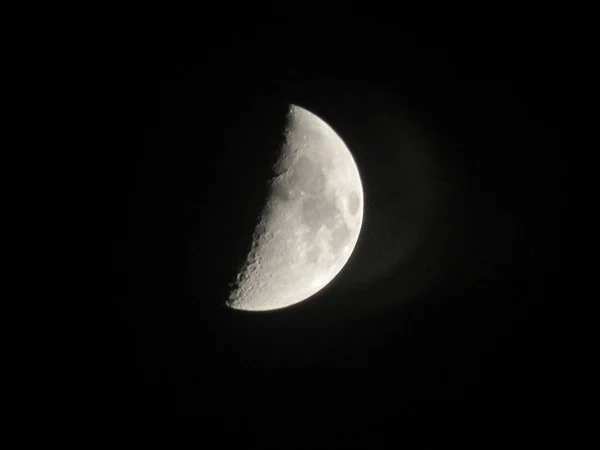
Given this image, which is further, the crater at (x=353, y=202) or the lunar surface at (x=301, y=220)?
the crater at (x=353, y=202)

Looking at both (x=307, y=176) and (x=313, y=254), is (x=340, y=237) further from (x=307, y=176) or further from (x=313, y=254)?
(x=307, y=176)

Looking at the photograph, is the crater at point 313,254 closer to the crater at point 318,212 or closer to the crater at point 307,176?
the crater at point 318,212

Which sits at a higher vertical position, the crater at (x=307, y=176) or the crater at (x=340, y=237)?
the crater at (x=307, y=176)

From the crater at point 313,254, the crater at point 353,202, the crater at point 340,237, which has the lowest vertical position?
the crater at point 313,254

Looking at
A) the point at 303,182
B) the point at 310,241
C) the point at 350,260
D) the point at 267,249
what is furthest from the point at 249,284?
the point at 350,260

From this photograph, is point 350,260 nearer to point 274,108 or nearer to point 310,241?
point 310,241

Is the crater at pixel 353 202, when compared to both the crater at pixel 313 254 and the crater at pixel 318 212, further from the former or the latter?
the crater at pixel 313 254

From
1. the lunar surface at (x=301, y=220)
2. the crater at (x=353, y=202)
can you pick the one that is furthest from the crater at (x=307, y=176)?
the crater at (x=353, y=202)

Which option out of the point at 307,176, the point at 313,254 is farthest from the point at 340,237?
the point at 307,176

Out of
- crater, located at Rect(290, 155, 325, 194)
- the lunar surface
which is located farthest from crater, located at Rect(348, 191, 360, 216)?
crater, located at Rect(290, 155, 325, 194)
